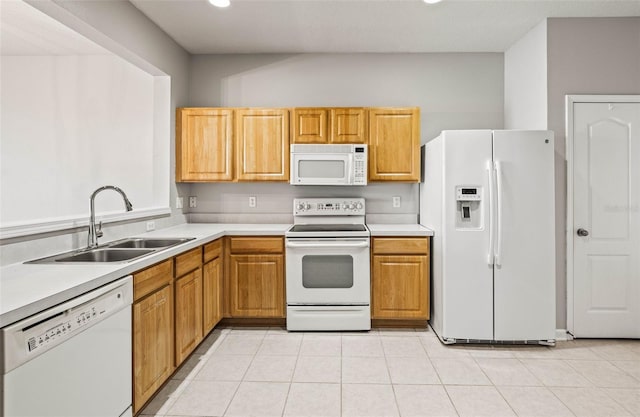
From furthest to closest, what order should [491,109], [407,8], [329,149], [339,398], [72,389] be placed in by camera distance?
1. [491,109]
2. [329,149]
3. [407,8]
4. [339,398]
5. [72,389]

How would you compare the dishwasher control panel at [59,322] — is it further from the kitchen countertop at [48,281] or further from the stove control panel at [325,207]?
the stove control panel at [325,207]

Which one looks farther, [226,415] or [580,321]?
[580,321]

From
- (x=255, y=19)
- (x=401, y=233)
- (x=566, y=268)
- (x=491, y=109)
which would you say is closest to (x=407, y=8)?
(x=255, y=19)

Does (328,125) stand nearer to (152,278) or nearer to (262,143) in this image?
(262,143)

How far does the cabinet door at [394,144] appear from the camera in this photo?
3607 mm

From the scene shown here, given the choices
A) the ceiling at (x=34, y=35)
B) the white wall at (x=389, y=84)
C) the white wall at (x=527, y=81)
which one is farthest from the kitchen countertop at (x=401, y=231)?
the ceiling at (x=34, y=35)

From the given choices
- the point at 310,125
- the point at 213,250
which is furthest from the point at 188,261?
the point at 310,125

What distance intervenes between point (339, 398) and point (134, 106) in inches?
124

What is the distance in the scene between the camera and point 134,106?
12.0 ft

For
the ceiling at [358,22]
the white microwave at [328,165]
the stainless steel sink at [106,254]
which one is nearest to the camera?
the stainless steel sink at [106,254]

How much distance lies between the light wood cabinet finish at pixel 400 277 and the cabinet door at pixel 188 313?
1.48 meters

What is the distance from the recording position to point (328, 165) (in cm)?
361

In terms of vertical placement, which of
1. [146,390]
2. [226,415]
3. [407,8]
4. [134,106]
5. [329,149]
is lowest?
[226,415]

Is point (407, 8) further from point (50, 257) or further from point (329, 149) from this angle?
point (50, 257)
